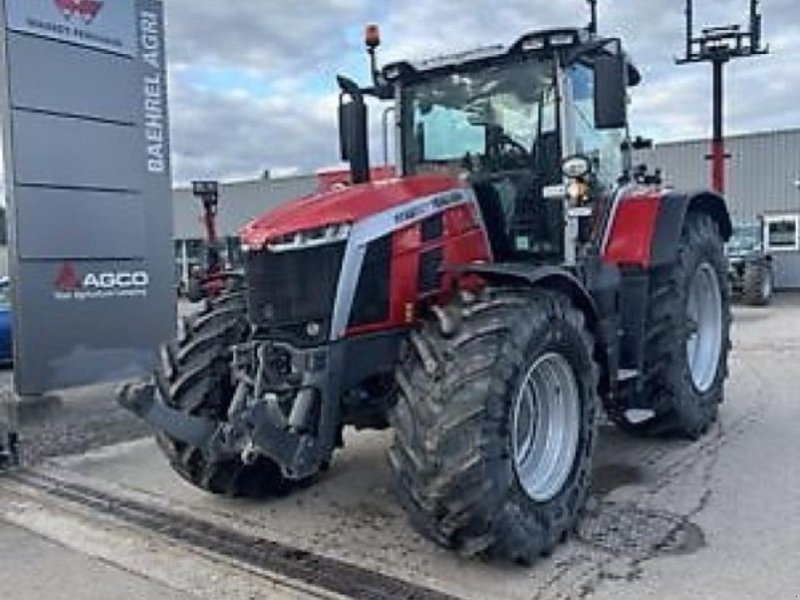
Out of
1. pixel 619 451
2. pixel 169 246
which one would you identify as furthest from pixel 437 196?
pixel 169 246

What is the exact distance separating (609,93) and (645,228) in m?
1.41

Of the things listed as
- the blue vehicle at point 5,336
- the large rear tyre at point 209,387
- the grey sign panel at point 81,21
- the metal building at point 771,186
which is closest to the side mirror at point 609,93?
the large rear tyre at point 209,387

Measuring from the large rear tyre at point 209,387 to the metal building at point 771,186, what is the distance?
71.5 feet

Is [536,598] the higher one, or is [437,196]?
[437,196]

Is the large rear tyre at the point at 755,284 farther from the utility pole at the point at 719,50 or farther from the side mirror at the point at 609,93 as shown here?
the side mirror at the point at 609,93

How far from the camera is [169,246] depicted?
10422mm

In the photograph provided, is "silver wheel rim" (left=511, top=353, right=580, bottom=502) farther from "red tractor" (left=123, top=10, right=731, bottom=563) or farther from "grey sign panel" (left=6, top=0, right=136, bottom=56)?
"grey sign panel" (left=6, top=0, right=136, bottom=56)

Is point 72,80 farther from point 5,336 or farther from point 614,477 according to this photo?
point 614,477

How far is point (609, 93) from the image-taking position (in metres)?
5.40

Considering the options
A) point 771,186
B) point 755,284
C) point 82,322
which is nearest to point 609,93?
point 82,322

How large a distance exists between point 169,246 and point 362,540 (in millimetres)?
6043

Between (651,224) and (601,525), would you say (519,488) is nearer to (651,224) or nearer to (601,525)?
(601,525)

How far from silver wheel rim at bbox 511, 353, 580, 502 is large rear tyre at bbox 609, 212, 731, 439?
1.59 meters

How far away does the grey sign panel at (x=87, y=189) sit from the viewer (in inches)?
349
